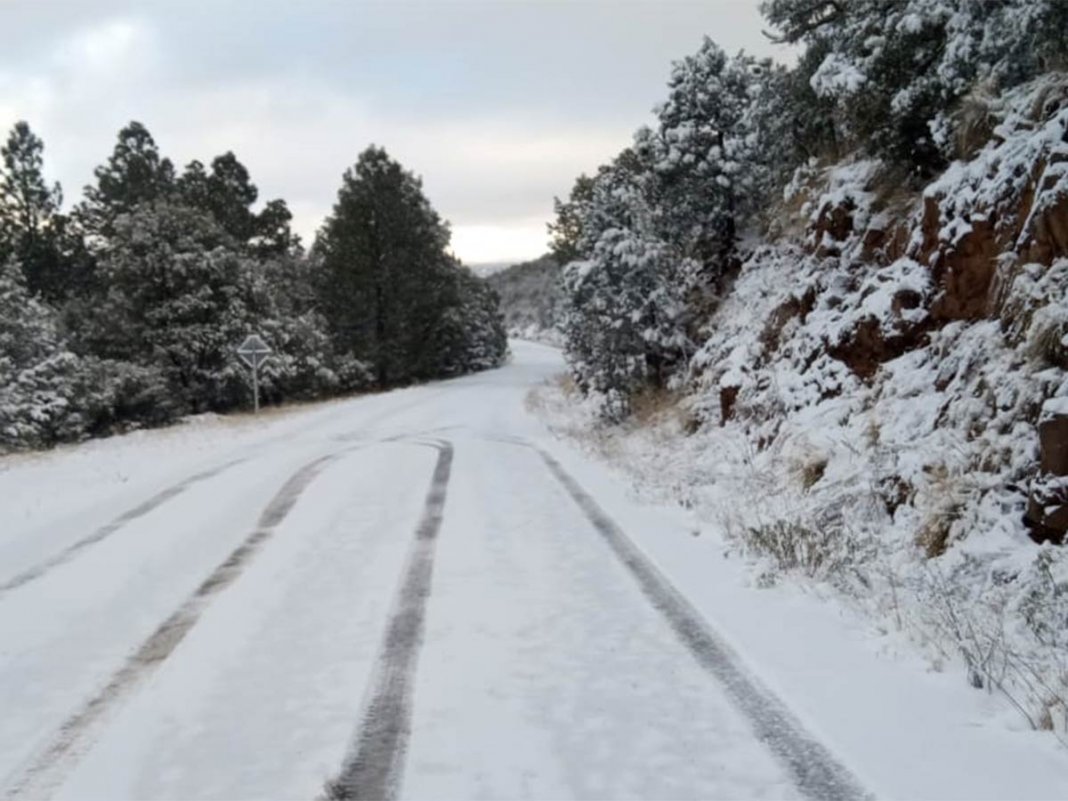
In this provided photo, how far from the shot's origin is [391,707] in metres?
4.12

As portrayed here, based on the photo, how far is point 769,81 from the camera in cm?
1566

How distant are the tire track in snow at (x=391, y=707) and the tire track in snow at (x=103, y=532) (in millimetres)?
3005

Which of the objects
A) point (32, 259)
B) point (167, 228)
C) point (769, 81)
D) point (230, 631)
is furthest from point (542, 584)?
point (32, 259)

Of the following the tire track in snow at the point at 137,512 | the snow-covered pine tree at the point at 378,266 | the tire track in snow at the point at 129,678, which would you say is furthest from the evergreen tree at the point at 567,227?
the tire track in snow at the point at 129,678

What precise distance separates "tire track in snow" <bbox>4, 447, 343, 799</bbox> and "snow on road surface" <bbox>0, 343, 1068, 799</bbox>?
0.06 feet

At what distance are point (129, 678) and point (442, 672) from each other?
1687 mm

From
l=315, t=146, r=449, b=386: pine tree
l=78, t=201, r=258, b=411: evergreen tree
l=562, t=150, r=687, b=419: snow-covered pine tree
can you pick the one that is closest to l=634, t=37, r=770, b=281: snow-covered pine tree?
l=562, t=150, r=687, b=419: snow-covered pine tree

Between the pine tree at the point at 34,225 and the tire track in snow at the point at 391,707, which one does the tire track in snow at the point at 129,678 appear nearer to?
the tire track in snow at the point at 391,707

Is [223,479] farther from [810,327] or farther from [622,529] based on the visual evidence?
[810,327]

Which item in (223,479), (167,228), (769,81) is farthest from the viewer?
(167,228)

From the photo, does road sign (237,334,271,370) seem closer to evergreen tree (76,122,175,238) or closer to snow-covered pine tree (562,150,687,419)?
snow-covered pine tree (562,150,687,419)

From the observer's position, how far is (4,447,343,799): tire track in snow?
3488 millimetres

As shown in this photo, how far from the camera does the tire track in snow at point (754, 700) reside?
11.1ft

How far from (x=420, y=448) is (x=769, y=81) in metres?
9.36
